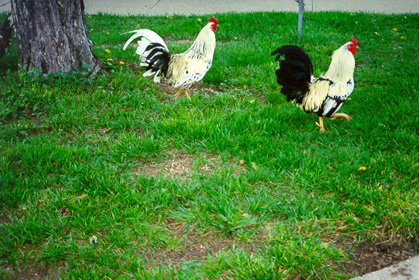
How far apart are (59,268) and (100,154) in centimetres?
129

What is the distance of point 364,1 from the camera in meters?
8.61

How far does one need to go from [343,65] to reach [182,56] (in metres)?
1.80

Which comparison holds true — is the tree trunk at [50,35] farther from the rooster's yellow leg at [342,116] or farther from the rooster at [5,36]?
the rooster's yellow leg at [342,116]

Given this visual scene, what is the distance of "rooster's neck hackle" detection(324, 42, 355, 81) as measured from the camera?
3529 mm

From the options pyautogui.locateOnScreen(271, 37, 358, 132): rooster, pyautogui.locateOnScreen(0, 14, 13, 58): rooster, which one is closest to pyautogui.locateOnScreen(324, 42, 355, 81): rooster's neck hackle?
pyautogui.locateOnScreen(271, 37, 358, 132): rooster

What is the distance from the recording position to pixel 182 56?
4.37 meters

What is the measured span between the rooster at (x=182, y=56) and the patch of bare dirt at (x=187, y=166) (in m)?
1.16

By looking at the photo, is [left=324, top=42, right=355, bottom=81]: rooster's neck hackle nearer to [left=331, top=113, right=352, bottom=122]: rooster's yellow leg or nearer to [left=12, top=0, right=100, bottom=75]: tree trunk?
[left=331, top=113, right=352, bottom=122]: rooster's yellow leg

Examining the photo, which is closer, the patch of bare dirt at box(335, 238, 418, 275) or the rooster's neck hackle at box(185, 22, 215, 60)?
the patch of bare dirt at box(335, 238, 418, 275)

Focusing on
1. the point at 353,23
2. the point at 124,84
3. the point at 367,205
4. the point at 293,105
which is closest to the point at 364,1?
the point at 353,23

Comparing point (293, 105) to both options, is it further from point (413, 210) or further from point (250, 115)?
point (413, 210)

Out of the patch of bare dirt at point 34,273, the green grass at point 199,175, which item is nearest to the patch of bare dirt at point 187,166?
the green grass at point 199,175

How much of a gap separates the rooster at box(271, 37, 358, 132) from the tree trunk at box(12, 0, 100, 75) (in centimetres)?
250

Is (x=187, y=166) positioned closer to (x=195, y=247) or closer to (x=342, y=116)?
(x=195, y=247)
